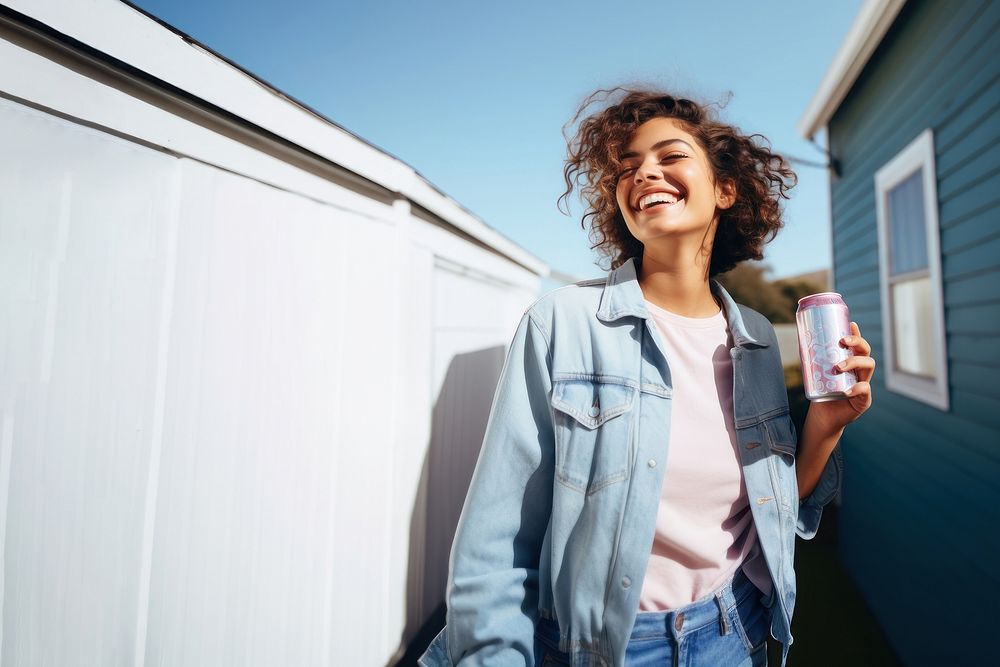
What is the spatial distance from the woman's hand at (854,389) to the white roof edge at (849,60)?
133 inches

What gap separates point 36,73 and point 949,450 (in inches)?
162

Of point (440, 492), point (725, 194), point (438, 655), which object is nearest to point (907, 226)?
point (725, 194)

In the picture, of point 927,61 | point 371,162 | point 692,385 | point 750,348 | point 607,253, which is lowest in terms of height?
point 692,385

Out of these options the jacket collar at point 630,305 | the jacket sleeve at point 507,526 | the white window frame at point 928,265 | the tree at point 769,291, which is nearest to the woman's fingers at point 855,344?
the jacket collar at point 630,305

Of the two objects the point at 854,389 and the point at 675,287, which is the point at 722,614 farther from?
the point at 675,287

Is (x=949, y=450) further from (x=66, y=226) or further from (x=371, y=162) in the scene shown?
(x=66, y=226)

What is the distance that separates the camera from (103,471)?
1152 millimetres

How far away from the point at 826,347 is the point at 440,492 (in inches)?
86.6

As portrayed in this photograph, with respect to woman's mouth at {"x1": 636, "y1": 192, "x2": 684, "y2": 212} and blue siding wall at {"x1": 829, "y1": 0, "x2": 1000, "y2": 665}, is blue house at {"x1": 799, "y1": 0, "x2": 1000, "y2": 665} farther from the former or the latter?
woman's mouth at {"x1": 636, "y1": 192, "x2": 684, "y2": 212}

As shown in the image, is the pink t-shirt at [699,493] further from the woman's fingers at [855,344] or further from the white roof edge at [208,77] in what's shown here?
the white roof edge at [208,77]

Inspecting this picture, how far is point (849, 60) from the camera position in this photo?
13.1 feet

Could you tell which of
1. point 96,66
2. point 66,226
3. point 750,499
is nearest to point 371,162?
point 96,66

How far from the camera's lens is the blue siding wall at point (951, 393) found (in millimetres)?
2312

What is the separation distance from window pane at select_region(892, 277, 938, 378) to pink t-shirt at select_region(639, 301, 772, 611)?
2.74 meters
